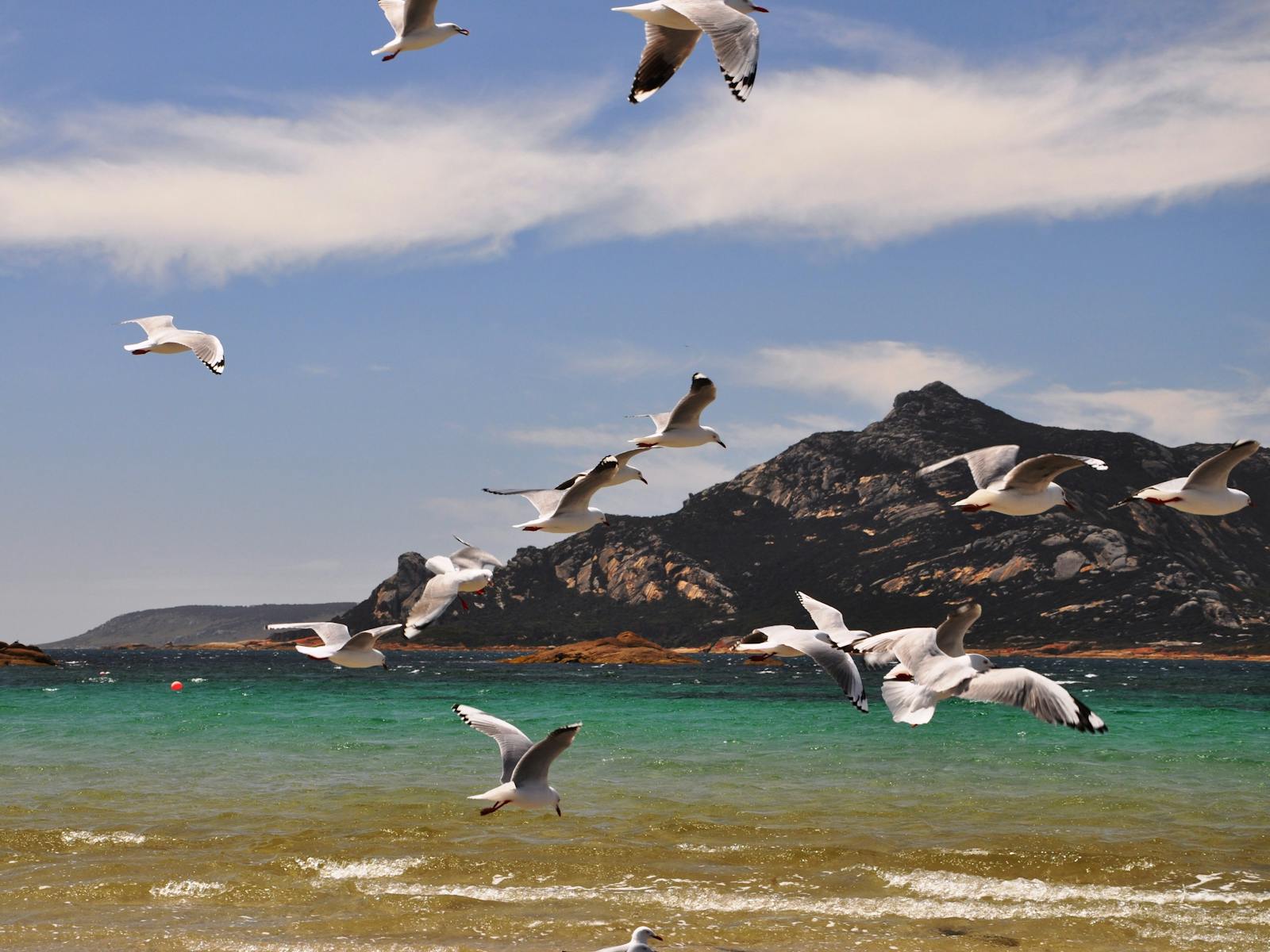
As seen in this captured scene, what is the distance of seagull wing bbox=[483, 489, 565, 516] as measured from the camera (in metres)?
12.2

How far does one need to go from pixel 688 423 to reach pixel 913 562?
115802 millimetres

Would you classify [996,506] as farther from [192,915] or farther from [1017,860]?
[192,915]

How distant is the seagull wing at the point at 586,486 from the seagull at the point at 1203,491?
475 cm

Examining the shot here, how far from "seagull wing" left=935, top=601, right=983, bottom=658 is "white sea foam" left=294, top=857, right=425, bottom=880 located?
23.4 ft

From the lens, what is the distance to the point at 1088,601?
131750 mm

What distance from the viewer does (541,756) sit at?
36.3 ft

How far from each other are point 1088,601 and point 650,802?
12189cm

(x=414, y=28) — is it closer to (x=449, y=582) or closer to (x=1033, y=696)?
(x=449, y=582)

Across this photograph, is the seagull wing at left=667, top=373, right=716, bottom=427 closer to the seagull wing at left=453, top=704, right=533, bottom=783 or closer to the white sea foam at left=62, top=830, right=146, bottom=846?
the seagull wing at left=453, top=704, right=533, bottom=783

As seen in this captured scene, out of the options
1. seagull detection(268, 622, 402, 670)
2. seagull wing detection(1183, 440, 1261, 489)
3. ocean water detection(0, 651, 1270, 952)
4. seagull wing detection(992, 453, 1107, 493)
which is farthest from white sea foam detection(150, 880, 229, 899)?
seagull wing detection(1183, 440, 1261, 489)

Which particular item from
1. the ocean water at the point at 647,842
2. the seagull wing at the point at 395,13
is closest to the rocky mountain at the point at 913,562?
the ocean water at the point at 647,842

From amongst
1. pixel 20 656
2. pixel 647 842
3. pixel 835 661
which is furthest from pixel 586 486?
pixel 20 656

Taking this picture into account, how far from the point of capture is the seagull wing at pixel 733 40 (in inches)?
362

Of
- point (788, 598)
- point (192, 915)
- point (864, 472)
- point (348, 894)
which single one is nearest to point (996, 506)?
point (348, 894)
